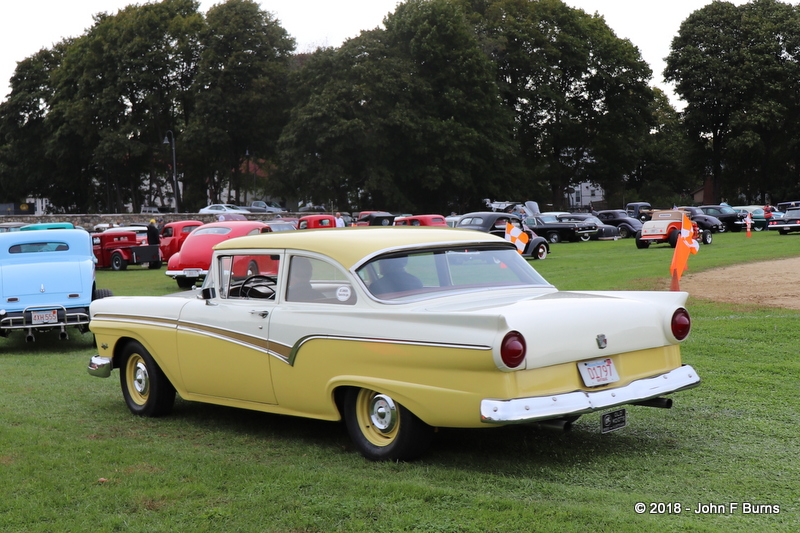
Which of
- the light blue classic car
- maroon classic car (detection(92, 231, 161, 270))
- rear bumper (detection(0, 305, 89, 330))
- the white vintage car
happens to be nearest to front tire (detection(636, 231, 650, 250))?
maroon classic car (detection(92, 231, 161, 270))

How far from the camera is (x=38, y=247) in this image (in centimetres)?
1339

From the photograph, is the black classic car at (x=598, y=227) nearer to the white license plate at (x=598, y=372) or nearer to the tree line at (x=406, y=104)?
the tree line at (x=406, y=104)

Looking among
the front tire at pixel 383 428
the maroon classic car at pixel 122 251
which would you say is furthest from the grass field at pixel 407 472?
the maroon classic car at pixel 122 251

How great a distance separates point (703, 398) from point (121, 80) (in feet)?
194

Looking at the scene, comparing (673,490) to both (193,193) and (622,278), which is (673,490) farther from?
(193,193)

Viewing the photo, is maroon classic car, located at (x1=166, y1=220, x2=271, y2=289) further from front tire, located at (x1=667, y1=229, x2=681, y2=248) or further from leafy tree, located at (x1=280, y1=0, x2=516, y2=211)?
leafy tree, located at (x1=280, y1=0, x2=516, y2=211)

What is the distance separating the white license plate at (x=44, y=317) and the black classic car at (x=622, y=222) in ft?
122

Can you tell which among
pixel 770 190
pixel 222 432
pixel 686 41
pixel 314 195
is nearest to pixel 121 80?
pixel 314 195

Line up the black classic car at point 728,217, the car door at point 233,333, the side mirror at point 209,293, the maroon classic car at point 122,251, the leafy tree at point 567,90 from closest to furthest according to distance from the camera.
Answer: the car door at point 233,333, the side mirror at point 209,293, the maroon classic car at point 122,251, the black classic car at point 728,217, the leafy tree at point 567,90

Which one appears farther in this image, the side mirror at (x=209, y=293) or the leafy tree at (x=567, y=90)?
the leafy tree at (x=567, y=90)

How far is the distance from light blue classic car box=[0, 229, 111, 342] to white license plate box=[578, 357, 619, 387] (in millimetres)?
8965

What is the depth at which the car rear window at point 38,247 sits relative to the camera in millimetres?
13211

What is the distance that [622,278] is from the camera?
1917 centimetres

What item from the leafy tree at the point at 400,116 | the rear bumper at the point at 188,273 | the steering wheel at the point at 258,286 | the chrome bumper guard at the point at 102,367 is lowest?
the rear bumper at the point at 188,273
